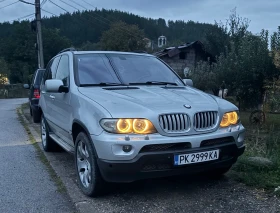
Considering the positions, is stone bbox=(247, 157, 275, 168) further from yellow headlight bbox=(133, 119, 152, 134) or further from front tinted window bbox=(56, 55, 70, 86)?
front tinted window bbox=(56, 55, 70, 86)

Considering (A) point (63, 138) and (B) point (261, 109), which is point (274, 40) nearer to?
(B) point (261, 109)

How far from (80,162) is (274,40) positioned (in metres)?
8.55

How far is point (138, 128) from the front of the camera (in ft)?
11.9

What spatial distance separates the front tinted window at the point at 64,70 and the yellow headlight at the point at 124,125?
1.69 m

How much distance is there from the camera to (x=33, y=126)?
10.6m

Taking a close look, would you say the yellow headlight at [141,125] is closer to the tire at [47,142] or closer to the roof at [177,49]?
the tire at [47,142]

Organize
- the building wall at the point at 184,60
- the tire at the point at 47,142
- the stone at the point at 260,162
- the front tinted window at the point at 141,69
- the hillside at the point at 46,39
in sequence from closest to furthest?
the stone at the point at 260,162
the front tinted window at the point at 141,69
the tire at the point at 47,142
the building wall at the point at 184,60
the hillside at the point at 46,39

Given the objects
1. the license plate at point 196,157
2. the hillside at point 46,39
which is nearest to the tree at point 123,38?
the hillside at point 46,39

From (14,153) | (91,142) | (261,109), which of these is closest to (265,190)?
(91,142)

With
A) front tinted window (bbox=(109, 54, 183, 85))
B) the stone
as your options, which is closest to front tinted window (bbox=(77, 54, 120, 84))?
front tinted window (bbox=(109, 54, 183, 85))

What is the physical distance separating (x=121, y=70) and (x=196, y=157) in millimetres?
1923

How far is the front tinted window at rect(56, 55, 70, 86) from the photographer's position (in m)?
5.15

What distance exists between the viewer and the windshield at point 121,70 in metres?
4.88

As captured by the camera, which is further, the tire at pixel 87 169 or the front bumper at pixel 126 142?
the tire at pixel 87 169
